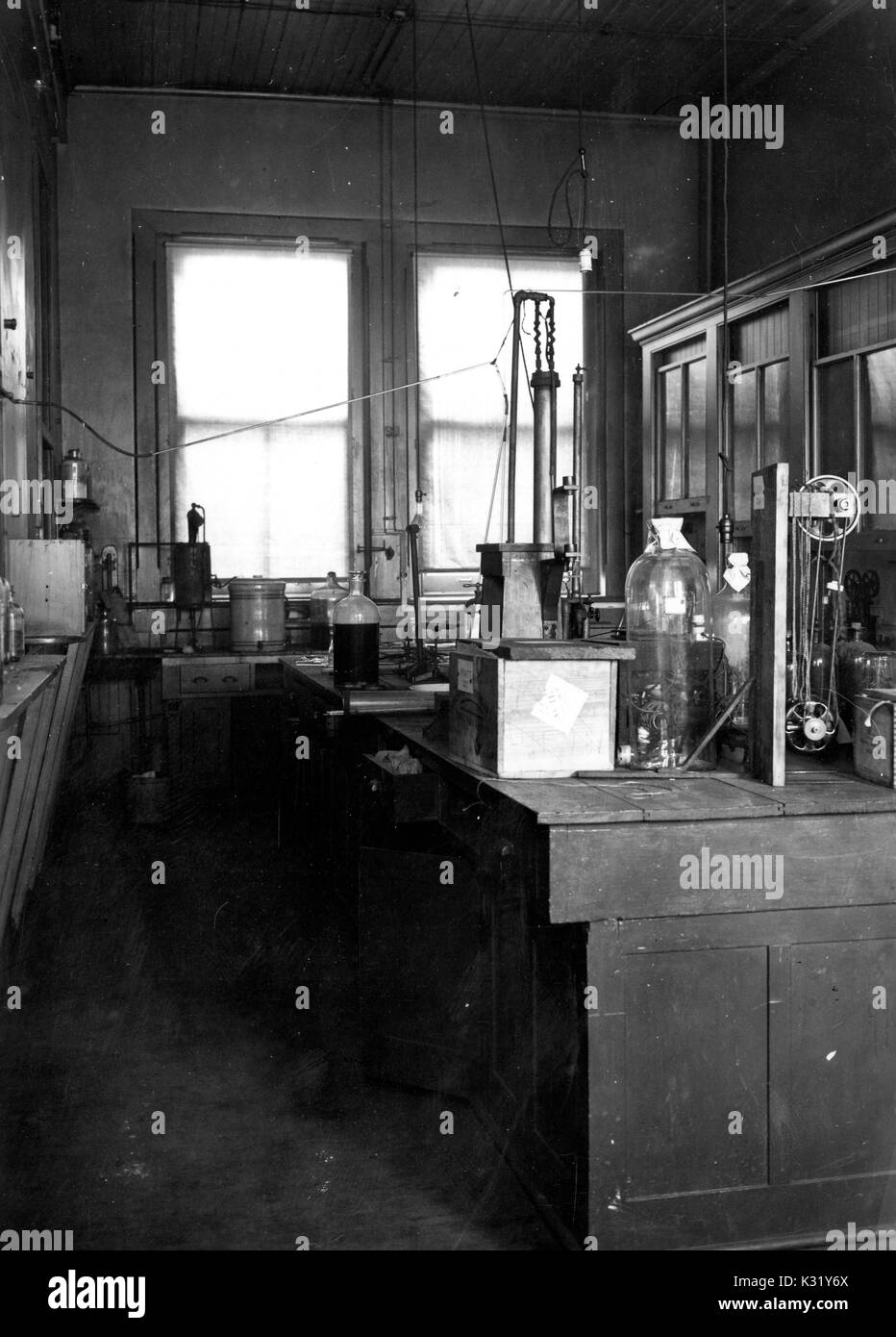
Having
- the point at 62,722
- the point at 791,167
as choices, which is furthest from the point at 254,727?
the point at 791,167

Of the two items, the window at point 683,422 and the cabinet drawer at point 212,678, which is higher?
the window at point 683,422

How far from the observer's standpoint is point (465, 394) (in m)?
7.08

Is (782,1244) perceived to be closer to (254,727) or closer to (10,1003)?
(10,1003)

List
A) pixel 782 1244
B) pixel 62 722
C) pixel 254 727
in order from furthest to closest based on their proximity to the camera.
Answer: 1. pixel 254 727
2. pixel 62 722
3. pixel 782 1244

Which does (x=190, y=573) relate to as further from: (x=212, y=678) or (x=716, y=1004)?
(x=716, y=1004)

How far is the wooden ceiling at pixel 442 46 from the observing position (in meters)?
5.91

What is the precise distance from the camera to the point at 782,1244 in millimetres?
2002

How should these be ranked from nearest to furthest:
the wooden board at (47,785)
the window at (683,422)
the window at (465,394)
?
1. the wooden board at (47,785)
2. the window at (683,422)
3. the window at (465,394)

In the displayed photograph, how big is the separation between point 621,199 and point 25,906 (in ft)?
17.0

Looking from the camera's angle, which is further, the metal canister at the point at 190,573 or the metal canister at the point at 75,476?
the metal canister at the point at 190,573

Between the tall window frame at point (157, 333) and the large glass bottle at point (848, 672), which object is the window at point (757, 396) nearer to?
the tall window frame at point (157, 333)

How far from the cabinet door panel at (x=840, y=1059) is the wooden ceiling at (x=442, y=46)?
5.18m

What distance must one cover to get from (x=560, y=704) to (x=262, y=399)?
5.08m

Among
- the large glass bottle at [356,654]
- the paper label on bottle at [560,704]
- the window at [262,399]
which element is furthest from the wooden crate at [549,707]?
the window at [262,399]
